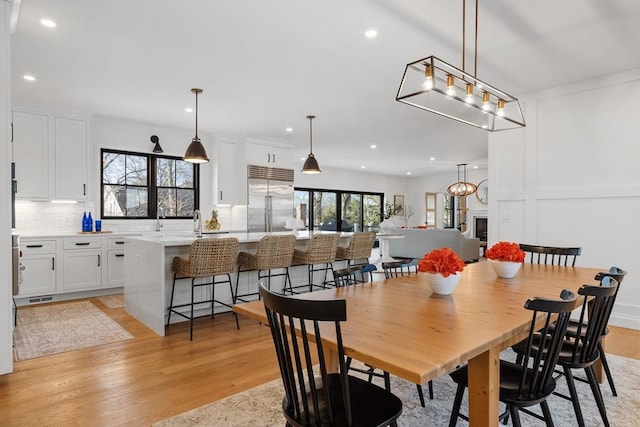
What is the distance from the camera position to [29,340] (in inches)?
138

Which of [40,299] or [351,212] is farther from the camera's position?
[351,212]

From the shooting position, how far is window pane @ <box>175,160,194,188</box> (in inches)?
261

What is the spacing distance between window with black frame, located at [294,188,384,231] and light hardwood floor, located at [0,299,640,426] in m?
6.67

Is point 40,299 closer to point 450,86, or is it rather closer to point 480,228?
point 450,86

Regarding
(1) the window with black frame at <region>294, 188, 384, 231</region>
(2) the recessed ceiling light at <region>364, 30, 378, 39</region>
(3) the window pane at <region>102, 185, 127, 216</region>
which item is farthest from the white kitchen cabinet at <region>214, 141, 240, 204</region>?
(2) the recessed ceiling light at <region>364, 30, 378, 39</region>

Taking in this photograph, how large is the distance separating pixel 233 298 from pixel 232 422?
7.34 feet

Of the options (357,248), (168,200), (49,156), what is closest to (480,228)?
(357,248)

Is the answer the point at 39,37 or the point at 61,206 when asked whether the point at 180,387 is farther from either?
the point at 61,206

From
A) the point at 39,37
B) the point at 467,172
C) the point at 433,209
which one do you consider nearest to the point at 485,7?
the point at 39,37

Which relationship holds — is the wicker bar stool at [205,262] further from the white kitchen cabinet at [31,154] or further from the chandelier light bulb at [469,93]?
the white kitchen cabinet at [31,154]

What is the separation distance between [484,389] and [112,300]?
510 centimetres

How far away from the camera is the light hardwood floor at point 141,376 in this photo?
2.27m

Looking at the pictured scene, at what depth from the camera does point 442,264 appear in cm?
202

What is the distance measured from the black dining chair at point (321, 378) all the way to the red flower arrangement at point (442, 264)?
71cm
